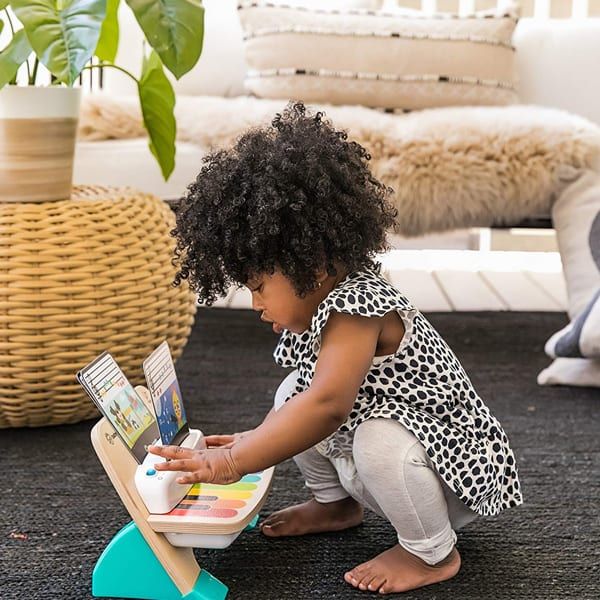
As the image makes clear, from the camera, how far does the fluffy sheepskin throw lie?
6.22ft

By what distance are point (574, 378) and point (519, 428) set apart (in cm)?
27

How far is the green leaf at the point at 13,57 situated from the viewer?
1284mm

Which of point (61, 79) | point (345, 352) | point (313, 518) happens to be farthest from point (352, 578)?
point (61, 79)

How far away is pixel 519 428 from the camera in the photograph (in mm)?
1514

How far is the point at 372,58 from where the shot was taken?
231 centimetres

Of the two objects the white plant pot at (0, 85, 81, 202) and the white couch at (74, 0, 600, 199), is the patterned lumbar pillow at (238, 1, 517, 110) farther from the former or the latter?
the white plant pot at (0, 85, 81, 202)

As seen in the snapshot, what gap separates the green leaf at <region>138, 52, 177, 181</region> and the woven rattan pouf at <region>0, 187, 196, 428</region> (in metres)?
0.11

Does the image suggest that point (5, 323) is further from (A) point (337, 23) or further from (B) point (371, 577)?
(A) point (337, 23)

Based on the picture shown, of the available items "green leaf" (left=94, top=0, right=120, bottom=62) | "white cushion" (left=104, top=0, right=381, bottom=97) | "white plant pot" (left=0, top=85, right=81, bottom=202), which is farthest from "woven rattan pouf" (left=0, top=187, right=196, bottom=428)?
"white cushion" (left=104, top=0, right=381, bottom=97)

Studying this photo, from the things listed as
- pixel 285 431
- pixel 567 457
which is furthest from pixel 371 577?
pixel 567 457

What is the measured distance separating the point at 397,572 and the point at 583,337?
0.79 meters

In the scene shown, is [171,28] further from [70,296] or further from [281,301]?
[281,301]

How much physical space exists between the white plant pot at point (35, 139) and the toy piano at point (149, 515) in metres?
0.52

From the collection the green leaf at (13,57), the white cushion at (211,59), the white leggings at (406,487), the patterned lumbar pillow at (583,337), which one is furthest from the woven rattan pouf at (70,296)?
the white cushion at (211,59)
